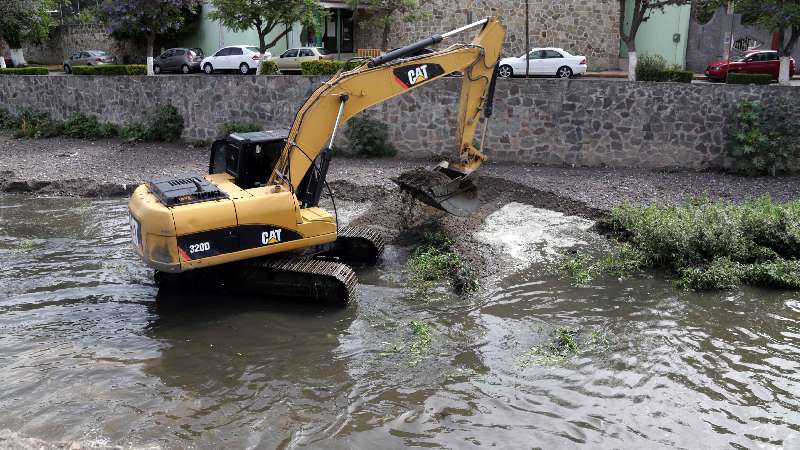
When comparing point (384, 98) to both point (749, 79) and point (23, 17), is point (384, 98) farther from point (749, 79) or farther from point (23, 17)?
point (23, 17)

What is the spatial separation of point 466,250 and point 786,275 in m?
4.35

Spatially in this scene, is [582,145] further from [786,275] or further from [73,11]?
[73,11]

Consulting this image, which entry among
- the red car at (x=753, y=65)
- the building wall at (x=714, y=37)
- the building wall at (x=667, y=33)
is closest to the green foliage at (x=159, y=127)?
the red car at (x=753, y=65)

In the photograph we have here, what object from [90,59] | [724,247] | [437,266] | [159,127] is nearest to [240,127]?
[159,127]

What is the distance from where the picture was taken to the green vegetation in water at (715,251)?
32.0 ft

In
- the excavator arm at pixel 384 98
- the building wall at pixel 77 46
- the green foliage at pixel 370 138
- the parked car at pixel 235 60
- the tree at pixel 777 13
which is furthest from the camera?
the building wall at pixel 77 46

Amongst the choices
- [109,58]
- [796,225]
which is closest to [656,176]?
[796,225]

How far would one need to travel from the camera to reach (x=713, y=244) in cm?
1021

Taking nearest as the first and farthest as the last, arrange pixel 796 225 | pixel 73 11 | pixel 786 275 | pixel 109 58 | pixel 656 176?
pixel 786 275 < pixel 796 225 < pixel 656 176 < pixel 109 58 < pixel 73 11

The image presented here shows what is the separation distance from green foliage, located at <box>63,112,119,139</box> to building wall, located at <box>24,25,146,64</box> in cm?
1606

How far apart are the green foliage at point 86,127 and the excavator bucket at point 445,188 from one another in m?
12.2

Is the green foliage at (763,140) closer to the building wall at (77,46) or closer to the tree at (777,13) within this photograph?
the tree at (777,13)

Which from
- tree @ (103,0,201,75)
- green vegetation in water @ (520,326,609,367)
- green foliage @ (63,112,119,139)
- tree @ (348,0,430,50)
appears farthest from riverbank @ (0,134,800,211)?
tree @ (348,0,430,50)

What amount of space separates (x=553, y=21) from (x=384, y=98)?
22.4 metres
